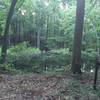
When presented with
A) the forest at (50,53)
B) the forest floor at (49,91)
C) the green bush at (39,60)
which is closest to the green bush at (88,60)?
the forest at (50,53)

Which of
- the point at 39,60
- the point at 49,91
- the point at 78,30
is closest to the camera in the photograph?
the point at 49,91

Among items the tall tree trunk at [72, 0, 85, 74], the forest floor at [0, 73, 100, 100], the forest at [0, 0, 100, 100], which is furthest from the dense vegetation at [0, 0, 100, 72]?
the forest floor at [0, 73, 100, 100]

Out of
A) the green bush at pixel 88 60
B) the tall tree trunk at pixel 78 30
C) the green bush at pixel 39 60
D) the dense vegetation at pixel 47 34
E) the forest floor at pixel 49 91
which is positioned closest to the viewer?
the forest floor at pixel 49 91

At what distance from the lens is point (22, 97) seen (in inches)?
227

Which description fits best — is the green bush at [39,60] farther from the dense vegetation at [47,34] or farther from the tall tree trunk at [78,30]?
the tall tree trunk at [78,30]

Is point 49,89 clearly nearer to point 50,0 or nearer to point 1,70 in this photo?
point 1,70

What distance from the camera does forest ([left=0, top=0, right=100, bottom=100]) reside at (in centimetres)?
639

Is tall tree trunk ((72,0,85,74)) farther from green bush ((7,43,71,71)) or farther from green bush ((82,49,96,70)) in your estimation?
green bush ((7,43,71,71))

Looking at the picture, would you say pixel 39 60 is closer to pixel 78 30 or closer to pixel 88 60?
pixel 88 60

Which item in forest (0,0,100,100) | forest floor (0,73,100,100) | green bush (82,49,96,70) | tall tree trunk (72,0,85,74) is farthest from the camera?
green bush (82,49,96,70)

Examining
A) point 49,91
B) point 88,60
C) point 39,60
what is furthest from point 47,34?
point 49,91

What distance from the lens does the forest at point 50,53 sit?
6387 mm

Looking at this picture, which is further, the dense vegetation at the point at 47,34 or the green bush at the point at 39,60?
the dense vegetation at the point at 47,34

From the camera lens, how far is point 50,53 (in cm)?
1648
